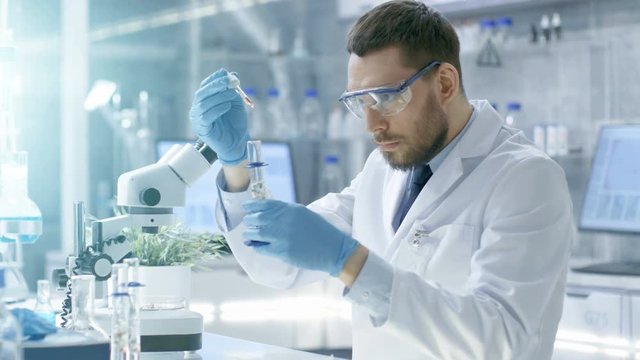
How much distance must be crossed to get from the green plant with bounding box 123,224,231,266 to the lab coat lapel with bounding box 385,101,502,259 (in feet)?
1.36

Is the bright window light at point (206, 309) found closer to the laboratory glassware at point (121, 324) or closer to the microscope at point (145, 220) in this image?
the microscope at point (145, 220)

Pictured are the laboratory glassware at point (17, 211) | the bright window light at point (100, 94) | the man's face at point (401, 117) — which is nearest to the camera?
the man's face at point (401, 117)

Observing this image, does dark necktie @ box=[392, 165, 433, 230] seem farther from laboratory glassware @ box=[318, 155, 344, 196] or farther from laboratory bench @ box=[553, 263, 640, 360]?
laboratory glassware @ box=[318, 155, 344, 196]

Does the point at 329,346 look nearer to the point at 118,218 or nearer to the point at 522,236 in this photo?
the point at 118,218

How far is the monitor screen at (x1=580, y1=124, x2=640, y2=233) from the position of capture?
3.96 m

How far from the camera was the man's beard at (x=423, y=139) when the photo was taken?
6.79 feet

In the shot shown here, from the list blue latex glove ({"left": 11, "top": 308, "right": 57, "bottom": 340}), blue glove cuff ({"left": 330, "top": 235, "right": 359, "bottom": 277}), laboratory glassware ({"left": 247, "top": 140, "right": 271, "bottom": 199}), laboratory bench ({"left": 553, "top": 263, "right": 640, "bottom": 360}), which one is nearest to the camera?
blue latex glove ({"left": 11, "top": 308, "right": 57, "bottom": 340})

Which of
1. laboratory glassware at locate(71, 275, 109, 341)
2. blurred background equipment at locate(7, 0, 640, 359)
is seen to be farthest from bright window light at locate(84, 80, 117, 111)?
laboratory glassware at locate(71, 275, 109, 341)

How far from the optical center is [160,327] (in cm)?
207

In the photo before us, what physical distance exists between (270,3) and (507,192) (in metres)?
3.51

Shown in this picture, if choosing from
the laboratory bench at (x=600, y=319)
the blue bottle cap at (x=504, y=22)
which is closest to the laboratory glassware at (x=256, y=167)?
the laboratory bench at (x=600, y=319)

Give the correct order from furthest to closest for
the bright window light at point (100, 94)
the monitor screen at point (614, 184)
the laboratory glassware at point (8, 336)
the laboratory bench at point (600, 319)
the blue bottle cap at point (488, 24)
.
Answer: the bright window light at point (100, 94), the blue bottle cap at point (488, 24), the monitor screen at point (614, 184), the laboratory bench at point (600, 319), the laboratory glassware at point (8, 336)

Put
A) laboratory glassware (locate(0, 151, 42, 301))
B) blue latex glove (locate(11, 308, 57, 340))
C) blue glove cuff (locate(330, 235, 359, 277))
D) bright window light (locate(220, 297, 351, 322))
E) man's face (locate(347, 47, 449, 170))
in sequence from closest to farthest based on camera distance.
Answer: blue latex glove (locate(11, 308, 57, 340)) → blue glove cuff (locate(330, 235, 359, 277)) → man's face (locate(347, 47, 449, 170)) → laboratory glassware (locate(0, 151, 42, 301)) → bright window light (locate(220, 297, 351, 322))

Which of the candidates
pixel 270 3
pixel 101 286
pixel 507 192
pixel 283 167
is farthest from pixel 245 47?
pixel 507 192
